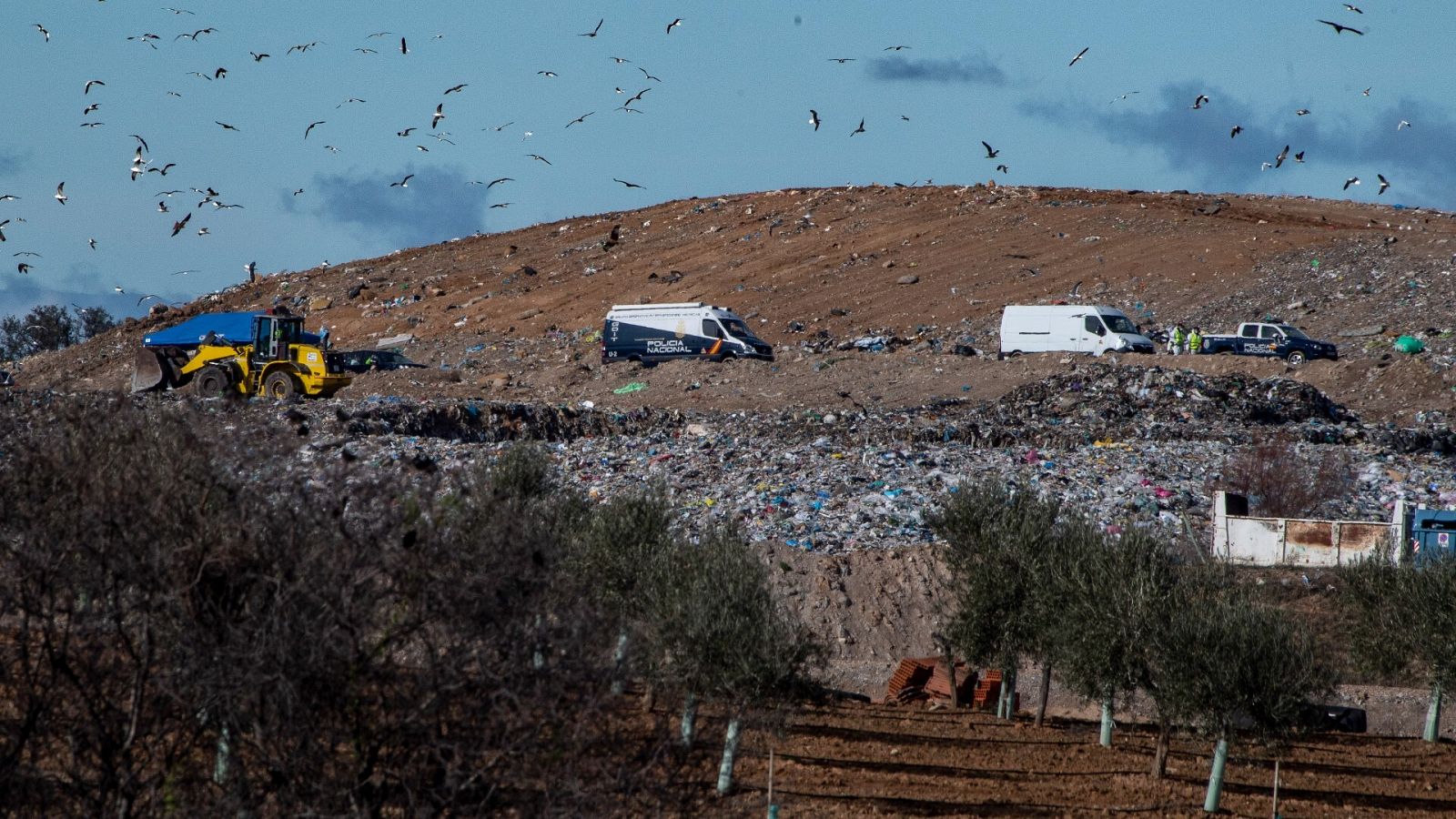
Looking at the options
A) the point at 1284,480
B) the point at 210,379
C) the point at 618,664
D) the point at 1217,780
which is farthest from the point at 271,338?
the point at 618,664

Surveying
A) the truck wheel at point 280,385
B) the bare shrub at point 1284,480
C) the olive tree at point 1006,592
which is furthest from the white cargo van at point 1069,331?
the truck wheel at point 280,385

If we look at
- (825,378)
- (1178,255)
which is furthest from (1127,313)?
(825,378)

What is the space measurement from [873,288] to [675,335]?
11641 mm

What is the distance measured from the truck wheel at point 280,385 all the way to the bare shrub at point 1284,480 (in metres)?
18.1

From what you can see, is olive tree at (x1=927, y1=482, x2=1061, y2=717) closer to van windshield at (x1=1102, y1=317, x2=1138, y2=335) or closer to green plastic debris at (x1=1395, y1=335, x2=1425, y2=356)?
van windshield at (x1=1102, y1=317, x2=1138, y2=335)

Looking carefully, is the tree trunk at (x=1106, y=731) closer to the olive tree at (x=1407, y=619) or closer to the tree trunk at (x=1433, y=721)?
the olive tree at (x=1407, y=619)

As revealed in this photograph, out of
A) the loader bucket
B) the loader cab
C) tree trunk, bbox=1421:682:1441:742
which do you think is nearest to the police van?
the loader cab

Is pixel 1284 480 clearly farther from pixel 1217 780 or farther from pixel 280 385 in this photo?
pixel 280 385

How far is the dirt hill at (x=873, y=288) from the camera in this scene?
111 feet

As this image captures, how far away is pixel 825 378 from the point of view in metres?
33.5

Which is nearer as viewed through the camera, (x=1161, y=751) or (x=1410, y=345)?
(x=1161, y=751)

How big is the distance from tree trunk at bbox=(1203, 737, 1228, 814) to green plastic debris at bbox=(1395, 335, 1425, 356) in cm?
2291

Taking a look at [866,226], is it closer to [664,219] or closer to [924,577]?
[664,219]

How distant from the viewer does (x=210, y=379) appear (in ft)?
96.7
